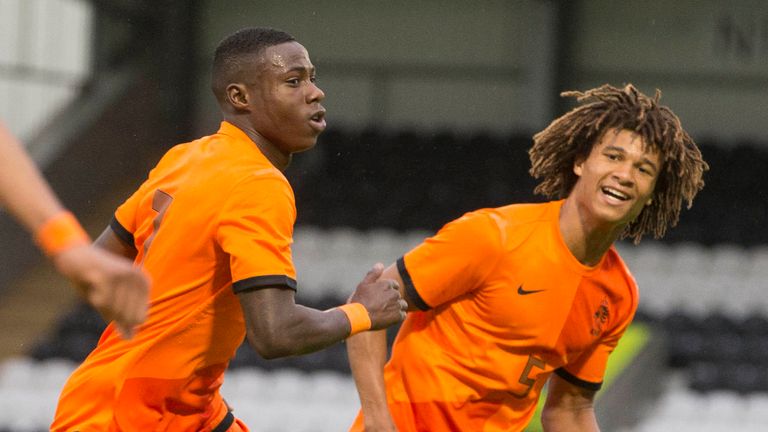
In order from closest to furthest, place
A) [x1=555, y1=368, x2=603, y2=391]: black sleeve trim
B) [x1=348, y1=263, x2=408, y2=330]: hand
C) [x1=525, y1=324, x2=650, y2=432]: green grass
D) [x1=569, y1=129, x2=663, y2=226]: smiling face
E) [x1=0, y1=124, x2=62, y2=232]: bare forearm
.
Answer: [x1=0, y1=124, x2=62, y2=232]: bare forearm → [x1=348, y1=263, x2=408, y2=330]: hand → [x1=569, y1=129, x2=663, y2=226]: smiling face → [x1=555, y1=368, x2=603, y2=391]: black sleeve trim → [x1=525, y1=324, x2=650, y2=432]: green grass

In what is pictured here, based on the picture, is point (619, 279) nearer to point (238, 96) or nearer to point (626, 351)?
point (238, 96)

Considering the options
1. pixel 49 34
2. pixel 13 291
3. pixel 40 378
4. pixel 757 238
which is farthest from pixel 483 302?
pixel 49 34

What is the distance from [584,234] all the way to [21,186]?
2.38 meters

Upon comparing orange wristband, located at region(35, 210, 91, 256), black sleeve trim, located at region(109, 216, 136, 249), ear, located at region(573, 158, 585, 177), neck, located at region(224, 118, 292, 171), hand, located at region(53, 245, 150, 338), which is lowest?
black sleeve trim, located at region(109, 216, 136, 249)

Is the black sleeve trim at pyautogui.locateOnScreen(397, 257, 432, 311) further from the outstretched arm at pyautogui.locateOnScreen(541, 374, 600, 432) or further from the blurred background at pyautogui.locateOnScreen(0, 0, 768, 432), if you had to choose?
the blurred background at pyautogui.locateOnScreen(0, 0, 768, 432)

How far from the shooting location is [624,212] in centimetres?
384

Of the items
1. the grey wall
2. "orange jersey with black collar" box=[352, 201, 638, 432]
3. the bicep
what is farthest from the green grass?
the bicep

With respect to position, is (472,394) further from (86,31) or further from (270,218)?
(86,31)

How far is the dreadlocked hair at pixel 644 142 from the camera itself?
3900mm

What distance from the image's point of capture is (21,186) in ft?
5.90

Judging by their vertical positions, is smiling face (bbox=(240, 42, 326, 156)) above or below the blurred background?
above

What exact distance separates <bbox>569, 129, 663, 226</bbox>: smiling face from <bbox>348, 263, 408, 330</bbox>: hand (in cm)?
85

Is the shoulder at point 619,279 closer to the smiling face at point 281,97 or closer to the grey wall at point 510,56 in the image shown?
the smiling face at point 281,97

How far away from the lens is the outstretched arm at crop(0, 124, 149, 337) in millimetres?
1796
